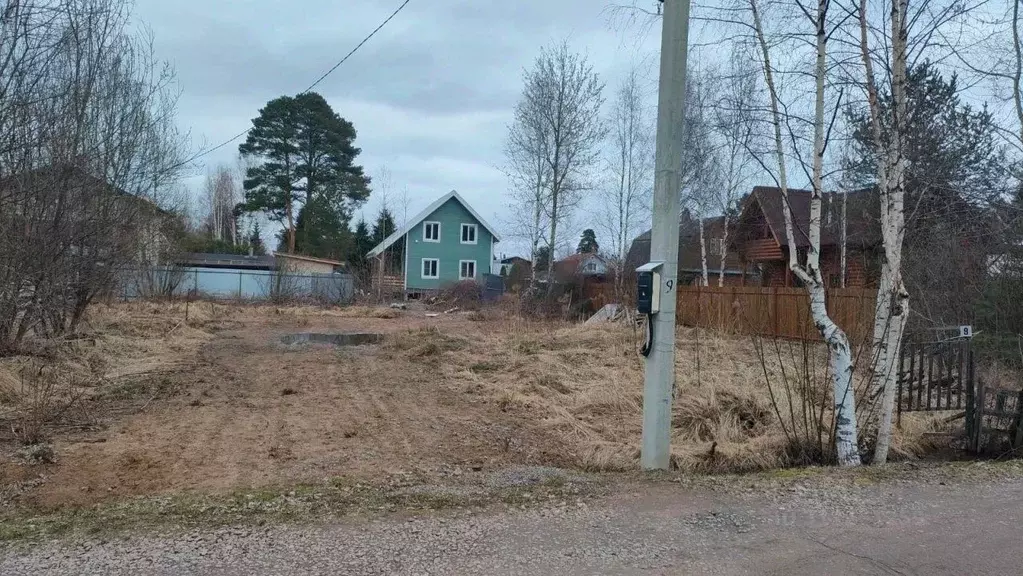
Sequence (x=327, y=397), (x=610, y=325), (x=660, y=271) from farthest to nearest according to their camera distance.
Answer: (x=610, y=325), (x=327, y=397), (x=660, y=271)

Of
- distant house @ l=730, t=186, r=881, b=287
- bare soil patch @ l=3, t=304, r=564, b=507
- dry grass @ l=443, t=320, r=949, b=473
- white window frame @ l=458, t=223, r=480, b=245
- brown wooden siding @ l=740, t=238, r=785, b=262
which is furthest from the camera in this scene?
white window frame @ l=458, t=223, r=480, b=245

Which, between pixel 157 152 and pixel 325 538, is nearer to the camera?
pixel 325 538

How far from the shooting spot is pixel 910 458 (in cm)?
747

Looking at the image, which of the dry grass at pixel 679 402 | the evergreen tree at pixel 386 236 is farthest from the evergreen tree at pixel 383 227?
the dry grass at pixel 679 402

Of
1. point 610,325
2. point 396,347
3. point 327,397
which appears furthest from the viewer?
point 610,325

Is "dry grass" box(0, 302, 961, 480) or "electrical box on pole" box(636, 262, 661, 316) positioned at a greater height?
"electrical box on pole" box(636, 262, 661, 316)

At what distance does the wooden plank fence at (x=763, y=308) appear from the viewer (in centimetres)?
1670

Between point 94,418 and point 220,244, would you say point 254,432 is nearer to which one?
point 94,418

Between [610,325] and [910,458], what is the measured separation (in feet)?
41.1

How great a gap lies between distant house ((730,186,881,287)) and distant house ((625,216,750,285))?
130cm

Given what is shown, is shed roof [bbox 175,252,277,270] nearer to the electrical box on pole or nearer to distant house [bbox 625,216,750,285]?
distant house [bbox 625,216,750,285]

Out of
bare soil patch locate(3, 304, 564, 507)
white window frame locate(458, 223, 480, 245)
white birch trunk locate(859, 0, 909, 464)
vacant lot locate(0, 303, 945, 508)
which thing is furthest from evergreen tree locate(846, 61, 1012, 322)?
white window frame locate(458, 223, 480, 245)

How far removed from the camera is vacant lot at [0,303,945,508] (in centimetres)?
591

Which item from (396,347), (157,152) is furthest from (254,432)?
(157,152)
